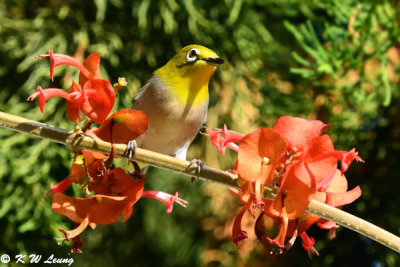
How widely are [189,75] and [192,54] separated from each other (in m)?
0.08

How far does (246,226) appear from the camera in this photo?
1.49 m

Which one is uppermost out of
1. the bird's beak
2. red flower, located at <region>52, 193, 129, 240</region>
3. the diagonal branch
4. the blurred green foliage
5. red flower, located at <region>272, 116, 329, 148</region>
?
red flower, located at <region>272, 116, 329, 148</region>

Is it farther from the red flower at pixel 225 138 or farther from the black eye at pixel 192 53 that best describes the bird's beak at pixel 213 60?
the red flower at pixel 225 138

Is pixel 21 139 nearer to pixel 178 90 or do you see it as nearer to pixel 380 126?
pixel 178 90

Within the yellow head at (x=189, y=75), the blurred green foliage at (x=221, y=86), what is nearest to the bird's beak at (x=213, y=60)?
the yellow head at (x=189, y=75)

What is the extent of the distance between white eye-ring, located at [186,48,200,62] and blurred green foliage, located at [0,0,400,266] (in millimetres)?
217

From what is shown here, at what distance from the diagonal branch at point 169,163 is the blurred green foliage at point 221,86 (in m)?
0.64

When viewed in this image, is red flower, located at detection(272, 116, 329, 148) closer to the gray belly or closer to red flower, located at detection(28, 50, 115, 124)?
red flower, located at detection(28, 50, 115, 124)

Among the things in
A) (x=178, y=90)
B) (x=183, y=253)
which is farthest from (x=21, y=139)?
(x=183, y=253)

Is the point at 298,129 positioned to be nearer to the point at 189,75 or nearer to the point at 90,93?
the point at 90,93

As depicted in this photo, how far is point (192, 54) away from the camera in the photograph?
1.11 m

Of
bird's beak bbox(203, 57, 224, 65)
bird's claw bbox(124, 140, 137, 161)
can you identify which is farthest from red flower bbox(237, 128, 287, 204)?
bird's beak bbox(203, 57, 224, 65)

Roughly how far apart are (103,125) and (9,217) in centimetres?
63

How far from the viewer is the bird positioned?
3.91 ft
